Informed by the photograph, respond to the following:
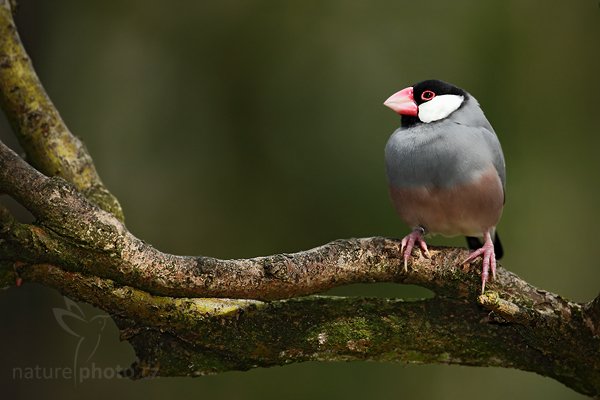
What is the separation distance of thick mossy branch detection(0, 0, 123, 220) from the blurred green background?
1691 millimetres

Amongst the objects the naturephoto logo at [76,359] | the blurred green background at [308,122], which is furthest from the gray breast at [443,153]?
the blurred green background at [308,122]

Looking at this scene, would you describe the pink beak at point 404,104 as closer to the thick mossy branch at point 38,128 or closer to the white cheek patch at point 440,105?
the white cheek patch at point 440,105

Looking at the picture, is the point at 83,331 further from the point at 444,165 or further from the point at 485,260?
the point at 485,260

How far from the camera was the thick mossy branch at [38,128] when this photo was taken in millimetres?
2121

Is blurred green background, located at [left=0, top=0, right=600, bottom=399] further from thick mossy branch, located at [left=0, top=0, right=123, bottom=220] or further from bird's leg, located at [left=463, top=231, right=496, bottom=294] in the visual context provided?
bird's leg, located at [left=463, top=231, right=496, bottom=294]

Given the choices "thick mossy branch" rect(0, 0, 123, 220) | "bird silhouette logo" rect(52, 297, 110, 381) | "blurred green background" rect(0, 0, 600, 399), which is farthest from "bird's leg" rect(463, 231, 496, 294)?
"blurred green background" rect(0, 0, 600, 399)

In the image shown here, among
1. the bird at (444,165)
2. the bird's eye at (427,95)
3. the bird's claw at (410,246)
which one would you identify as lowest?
the bird's claw at (410,246)

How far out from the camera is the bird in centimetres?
210

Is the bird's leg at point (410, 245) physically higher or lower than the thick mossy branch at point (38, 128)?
lower

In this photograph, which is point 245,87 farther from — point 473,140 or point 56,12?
point 473,140

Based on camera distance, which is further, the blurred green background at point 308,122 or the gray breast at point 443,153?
the blurred green background at point 308,122

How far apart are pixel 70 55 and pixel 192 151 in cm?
74

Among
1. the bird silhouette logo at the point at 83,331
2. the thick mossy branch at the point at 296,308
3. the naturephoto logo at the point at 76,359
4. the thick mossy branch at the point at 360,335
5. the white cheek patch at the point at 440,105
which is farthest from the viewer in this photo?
the bird silhouette logo at the point at 83,331

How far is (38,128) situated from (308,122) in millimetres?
2128
